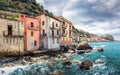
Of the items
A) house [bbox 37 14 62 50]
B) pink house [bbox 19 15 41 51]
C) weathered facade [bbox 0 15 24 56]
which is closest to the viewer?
weathered facade [bbox 0 15 24 56]

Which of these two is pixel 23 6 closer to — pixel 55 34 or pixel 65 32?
pixel 65 32

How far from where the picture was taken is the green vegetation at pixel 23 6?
8315 cm

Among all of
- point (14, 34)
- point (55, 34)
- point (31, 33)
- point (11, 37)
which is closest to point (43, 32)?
point (55, 34)

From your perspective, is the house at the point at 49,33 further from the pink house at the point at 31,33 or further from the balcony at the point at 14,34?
the balcony at the point at 14,34

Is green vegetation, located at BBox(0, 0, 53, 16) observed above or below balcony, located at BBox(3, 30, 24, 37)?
above

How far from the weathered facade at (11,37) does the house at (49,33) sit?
37.7 feet

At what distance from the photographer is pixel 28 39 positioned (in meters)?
50.6

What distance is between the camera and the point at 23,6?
94312 mm

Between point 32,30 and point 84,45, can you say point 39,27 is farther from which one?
point 84,45

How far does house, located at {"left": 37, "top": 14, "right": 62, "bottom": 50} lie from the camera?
186 ft

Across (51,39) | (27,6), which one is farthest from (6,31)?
(27,6)

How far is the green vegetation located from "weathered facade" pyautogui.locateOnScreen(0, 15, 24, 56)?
120 ft

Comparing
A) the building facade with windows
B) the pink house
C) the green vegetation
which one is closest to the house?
the building facade with windows

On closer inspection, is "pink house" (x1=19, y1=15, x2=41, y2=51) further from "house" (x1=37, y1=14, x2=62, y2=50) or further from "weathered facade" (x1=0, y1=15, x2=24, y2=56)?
"weathered facade" (x1=0, y1=15, x2=24, y2=56)
